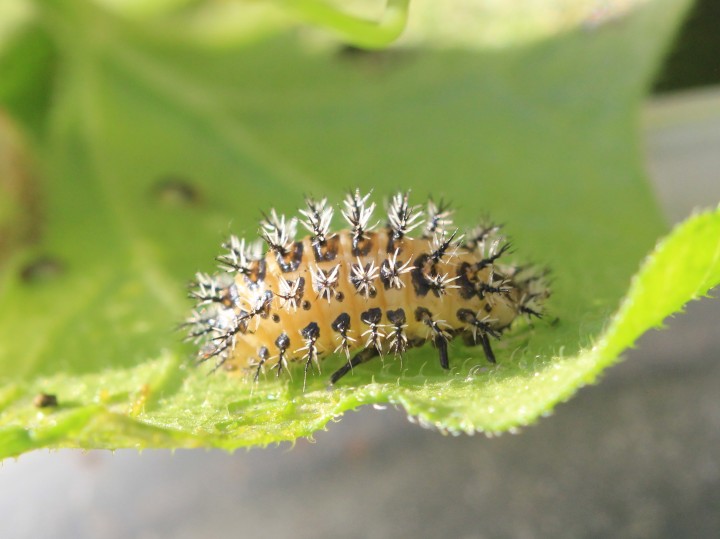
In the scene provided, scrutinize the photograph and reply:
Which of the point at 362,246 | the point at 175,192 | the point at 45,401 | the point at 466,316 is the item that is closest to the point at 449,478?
the point at 466,316

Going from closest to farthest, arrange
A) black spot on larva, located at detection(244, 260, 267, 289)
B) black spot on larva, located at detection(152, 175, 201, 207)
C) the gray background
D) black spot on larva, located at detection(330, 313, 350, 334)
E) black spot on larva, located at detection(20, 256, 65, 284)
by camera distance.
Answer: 1. black spot on larva, located at detection(330, 313, 350, 334)
2. black spot on larva, located at detection(244, 260, 267, 289)
3. the gray background
4. black spot on larva, located at detection(20, 256, 65, 284)
5. black spot on larva, located at detection(152, 175, 201, 207)

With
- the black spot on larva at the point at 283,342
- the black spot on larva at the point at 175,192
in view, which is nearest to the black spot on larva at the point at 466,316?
the black spot on larva at the point at 283,342

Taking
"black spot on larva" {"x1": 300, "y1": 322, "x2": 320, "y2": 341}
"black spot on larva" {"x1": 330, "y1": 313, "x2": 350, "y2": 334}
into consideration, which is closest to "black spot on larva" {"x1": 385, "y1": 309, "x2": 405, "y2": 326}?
"black spot on larva" {"x1": 330, "y1": 313, "x2": 350, "y2": 334}

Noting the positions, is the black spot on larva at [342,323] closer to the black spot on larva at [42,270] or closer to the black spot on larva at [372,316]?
the black spot on larva at [372,316]

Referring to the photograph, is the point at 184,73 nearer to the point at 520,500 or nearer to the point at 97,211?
the point at 97,211

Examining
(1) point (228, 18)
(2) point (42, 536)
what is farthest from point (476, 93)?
(2) point (42, 536)

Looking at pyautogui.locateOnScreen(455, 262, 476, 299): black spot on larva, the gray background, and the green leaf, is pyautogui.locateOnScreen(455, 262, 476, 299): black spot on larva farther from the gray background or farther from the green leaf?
the gray background
